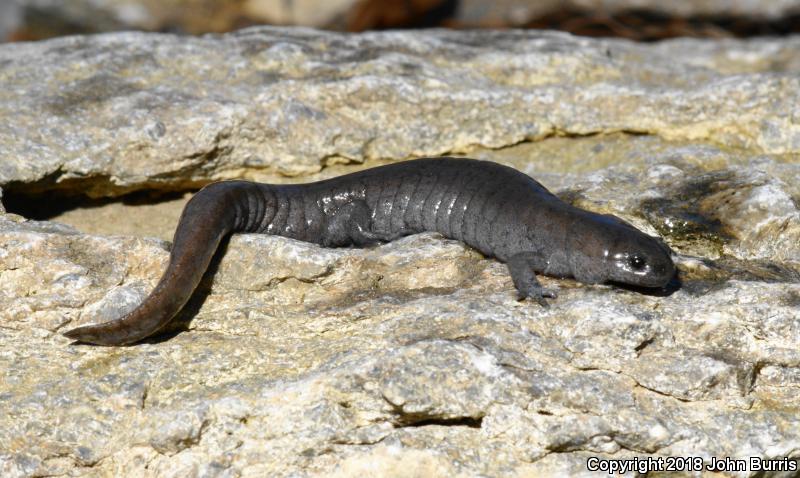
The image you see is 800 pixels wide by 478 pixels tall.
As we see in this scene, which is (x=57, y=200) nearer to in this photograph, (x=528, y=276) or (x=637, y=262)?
(x=528, y=276)

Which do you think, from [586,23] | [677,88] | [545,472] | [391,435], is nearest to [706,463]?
[545,472]

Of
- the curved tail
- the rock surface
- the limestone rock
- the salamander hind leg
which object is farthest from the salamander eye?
the curved tail

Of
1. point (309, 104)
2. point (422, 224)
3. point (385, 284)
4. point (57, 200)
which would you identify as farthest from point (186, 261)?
point (309, 104)

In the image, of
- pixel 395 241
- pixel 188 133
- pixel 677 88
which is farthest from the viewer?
pixel 677 88

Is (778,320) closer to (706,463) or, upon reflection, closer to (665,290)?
(665,290)

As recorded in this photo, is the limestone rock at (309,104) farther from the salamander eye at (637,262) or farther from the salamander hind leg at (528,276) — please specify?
the salamander eye at (637,262)

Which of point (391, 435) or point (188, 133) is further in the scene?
point (188, 133)

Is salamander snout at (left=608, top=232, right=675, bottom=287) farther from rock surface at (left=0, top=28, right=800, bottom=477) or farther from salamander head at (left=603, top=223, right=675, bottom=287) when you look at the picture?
rock surface at (left=0, top=28, right=800, bottom=477)

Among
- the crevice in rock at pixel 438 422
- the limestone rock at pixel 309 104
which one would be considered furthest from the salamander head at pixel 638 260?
the limestone rock at pixel 309 104
